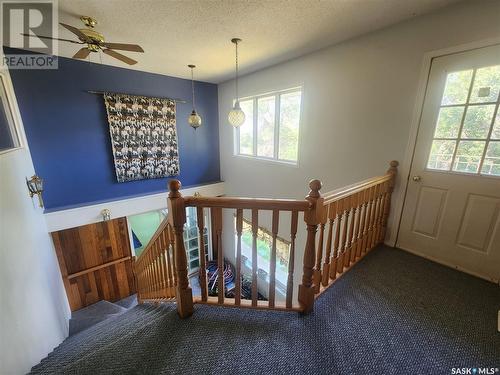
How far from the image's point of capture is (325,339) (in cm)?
128

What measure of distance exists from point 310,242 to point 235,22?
7.35 feet

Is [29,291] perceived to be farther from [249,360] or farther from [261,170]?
[261,170]

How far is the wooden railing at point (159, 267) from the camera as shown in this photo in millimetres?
1661

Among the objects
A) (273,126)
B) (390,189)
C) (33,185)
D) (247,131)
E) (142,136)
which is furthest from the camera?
(247,131)

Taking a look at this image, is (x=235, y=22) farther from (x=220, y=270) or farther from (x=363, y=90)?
(x=220, y=270)

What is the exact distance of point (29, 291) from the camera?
1.96 metres

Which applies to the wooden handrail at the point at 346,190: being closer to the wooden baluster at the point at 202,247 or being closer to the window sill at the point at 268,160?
the wooden baluster at the point at 202,247

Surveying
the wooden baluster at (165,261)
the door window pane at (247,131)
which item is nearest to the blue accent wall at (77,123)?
the door window pane at (247,131)

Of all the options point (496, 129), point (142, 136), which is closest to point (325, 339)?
point (496, 129)

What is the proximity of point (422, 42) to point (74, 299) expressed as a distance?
20.8ft

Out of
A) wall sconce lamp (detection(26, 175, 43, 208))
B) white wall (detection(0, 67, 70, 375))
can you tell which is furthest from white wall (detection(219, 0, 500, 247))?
wall sconce lamp (detection(26, 175, 43, 208))

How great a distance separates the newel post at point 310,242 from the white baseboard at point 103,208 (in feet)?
12.2

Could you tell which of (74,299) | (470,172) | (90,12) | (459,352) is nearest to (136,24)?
(90,12)

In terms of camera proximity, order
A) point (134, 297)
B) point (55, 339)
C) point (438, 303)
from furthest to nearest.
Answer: point (134, 297) < point (55, 339) < point (438, 303)
